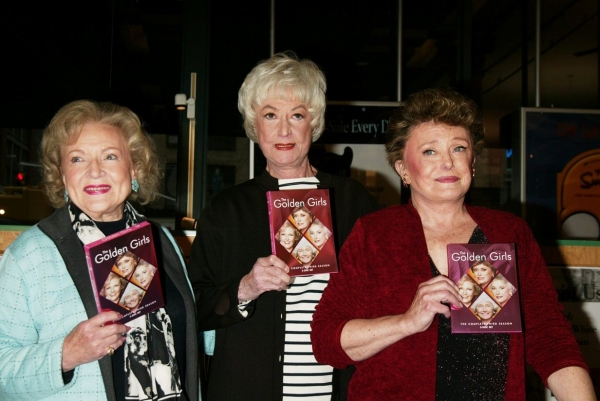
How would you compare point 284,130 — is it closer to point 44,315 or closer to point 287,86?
point 287,86

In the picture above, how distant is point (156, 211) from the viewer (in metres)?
5.35

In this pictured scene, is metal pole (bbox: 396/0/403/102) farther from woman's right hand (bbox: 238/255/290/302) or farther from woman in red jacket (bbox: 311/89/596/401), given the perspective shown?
woman's right hand (bbox: 238/255/290/302)

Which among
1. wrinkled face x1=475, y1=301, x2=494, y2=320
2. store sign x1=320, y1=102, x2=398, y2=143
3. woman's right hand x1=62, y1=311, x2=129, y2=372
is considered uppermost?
store sign x1=320, y1=102, x2=398, y2=143

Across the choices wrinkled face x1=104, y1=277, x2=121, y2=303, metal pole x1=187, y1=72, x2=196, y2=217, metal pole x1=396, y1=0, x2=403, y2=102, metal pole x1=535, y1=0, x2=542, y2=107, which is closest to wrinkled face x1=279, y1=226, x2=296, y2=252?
wrinkled face x1=104, y1=277, x2=121, y2=303

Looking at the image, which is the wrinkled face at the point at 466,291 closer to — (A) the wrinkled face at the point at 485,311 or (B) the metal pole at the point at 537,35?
(A) the wrinkled face at the point at 485,311

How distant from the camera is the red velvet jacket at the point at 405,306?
191 cm

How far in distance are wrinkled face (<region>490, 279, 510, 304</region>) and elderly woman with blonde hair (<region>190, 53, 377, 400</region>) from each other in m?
0.69

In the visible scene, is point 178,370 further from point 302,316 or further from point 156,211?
point 156,211

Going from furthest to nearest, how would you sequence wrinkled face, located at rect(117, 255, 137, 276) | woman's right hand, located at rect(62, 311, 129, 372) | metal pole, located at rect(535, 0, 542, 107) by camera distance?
1. metal pole, located at rect(535, 0, 542, 107)
2. wrinkled face, located at rect(117, 255, 137, 276)
3. woman's right hand, located at rect(62, 311, 129, 372)

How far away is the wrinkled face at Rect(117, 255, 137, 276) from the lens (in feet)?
6.19

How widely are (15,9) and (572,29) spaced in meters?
5.82

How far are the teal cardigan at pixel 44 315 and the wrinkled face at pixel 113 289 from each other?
10 centimetres

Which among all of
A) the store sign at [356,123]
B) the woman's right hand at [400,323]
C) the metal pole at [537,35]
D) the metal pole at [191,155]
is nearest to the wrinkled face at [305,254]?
the woman's right hand at [400,323]

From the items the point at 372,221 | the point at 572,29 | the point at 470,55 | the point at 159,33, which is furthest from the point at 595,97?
the point at 372,221
